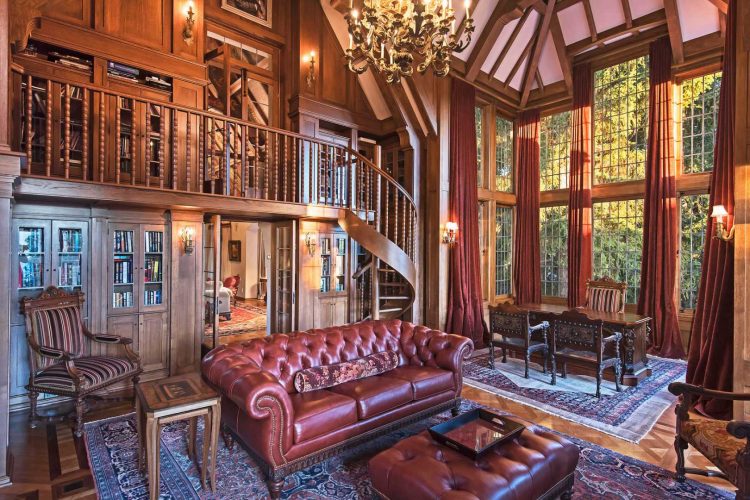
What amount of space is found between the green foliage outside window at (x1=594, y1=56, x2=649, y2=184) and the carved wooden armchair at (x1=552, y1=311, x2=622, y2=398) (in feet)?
12.3

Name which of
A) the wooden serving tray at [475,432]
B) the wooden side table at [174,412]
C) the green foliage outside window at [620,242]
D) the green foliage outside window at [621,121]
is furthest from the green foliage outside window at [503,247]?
the wooden side table at [174,412]

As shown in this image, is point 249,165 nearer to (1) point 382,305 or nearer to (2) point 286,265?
(2) point 286,265

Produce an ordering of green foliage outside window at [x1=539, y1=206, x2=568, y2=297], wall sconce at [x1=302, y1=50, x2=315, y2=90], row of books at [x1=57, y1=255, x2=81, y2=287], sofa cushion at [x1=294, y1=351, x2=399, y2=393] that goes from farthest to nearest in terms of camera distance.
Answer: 1. green foliage outside window at [x1=539, y1=206, x2=568, y2=297]
2. wall sconce at [x1=302, y1=50, x2=315, y2=90]
3. row of books at [x1=57, y1=255, x2=81, y2=287]
4. sofa cushion at [x1=294, y1=351, x2=399, y2=393]

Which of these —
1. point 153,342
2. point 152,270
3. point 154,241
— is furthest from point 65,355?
point 154,241

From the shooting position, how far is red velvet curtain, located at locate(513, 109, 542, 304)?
8.29 meters

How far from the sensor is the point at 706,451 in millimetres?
2613

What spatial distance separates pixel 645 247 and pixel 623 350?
8.35ft

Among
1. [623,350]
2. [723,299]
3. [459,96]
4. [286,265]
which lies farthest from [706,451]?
[459,96]

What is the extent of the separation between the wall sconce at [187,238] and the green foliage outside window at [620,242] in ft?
23.4

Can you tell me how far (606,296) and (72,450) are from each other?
6.67m

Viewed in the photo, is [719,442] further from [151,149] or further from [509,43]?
[509,43]

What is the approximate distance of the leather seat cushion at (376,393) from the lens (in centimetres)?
318

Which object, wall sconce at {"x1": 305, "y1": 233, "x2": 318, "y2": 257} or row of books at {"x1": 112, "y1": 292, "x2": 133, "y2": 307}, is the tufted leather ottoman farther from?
wall sconce at {"x1": 305, "y1": 233, "x2": 318, "y2": 257}

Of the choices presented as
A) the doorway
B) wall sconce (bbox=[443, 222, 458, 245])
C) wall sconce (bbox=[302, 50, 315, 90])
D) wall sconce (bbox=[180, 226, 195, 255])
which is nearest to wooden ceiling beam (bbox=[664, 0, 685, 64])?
wall sconce (bbox=[443, 222, 458, 245])
